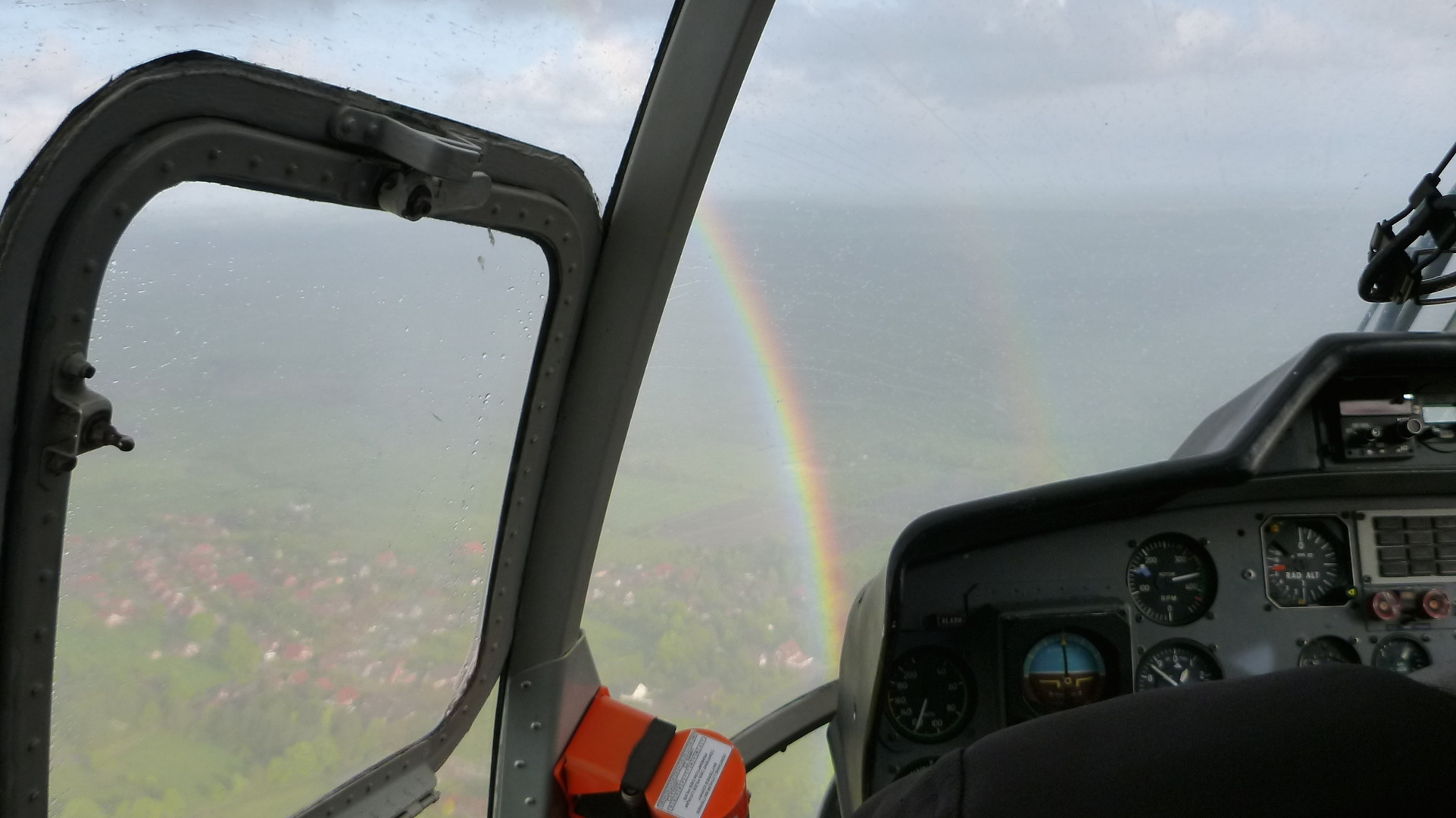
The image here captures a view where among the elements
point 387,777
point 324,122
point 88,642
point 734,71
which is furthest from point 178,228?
point 387,777

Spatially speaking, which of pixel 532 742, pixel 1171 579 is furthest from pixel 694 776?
pixel 1171 579

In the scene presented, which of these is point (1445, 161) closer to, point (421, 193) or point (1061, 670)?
point (1061, 670)

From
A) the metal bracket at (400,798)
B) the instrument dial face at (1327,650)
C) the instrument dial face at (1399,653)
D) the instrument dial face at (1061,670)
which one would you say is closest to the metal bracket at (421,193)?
the metal bracket at (400,798)

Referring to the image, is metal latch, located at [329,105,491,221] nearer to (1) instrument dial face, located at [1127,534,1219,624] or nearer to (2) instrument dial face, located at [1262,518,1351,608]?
(1) instrument dial face, located at [1127,534,1219,624]

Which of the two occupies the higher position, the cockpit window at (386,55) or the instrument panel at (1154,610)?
the cockpit window at (386,55)

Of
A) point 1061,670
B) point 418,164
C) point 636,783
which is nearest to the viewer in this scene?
point 418,164

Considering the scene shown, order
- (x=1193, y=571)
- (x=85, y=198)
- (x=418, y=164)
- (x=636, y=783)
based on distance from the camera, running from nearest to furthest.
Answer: (x=85, y=198)
(x=418, y=164)
(x=636, y=783)
(x=1193, y=571)

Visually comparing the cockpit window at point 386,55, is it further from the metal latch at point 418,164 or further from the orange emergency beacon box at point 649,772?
the orange emergency beacon box at point 649,772
